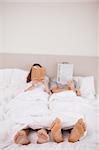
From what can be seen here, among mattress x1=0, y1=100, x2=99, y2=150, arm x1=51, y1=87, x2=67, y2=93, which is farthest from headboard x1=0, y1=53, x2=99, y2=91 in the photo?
mattress x1=0, y1=100, x2=99, y2=150

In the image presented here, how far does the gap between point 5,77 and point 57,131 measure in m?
1.43

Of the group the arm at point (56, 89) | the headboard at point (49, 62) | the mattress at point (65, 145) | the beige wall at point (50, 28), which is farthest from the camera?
the headboard at point (49, 62)

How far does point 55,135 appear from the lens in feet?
4.06

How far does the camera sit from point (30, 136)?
1.29 meters

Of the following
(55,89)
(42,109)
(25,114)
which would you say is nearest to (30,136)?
(25,114)

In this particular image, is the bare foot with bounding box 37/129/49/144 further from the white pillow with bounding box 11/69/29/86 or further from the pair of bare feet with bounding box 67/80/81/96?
the white pillow with bounding box 11/69/29/86

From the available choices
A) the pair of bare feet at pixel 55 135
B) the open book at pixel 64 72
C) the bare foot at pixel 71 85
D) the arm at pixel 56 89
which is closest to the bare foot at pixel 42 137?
the pair of bare feet at pixel 55 135

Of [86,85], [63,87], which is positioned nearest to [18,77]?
[63,87]

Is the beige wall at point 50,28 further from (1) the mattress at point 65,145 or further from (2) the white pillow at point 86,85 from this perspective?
(1) the mattress at point 65,145

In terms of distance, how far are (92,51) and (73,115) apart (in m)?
1.29

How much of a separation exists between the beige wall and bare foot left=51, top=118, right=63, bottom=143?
1406mm

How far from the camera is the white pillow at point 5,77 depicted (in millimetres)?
2486

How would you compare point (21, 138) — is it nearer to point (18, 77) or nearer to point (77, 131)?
point (77, 131)

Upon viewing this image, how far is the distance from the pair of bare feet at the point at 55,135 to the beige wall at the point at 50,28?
4.65 feet
